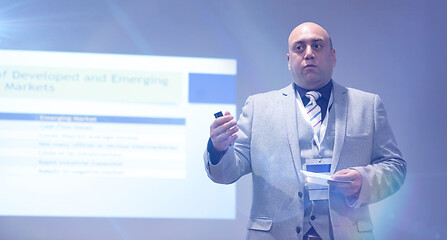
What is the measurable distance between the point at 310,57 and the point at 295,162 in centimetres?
46

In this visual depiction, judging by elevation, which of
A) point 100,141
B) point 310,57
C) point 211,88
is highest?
Answer: point 211,88

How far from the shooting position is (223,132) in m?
1.57

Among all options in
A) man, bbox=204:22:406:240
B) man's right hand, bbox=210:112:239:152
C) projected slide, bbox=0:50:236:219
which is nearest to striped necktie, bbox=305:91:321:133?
man, bbox=204:22:406:240

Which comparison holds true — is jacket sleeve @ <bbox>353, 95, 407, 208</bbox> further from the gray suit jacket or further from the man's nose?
the man's nose

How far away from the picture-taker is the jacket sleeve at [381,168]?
1582 mm

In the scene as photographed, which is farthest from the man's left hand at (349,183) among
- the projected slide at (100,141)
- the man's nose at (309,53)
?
the projected slide at (100,141)

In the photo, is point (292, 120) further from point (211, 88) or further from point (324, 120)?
point (211, 88)

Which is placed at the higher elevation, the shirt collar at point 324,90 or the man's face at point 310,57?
the man's face at point 310,57

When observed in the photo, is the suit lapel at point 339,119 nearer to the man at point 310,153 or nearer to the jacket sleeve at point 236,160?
the man at point 310,153

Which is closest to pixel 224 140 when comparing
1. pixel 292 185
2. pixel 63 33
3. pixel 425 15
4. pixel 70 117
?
pixel 292 185

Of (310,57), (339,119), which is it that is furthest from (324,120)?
(310,57)

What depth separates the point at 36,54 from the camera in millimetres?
3301

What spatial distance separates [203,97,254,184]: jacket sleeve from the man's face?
257 millimetres

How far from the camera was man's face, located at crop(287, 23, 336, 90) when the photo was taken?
183 centimetres
